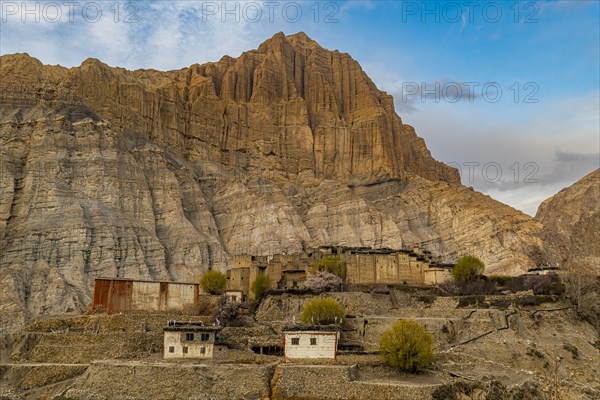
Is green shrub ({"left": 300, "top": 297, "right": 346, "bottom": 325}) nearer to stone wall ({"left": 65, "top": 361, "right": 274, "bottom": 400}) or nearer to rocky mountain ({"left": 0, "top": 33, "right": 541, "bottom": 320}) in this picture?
stone wall ({"left": 65, "top": 361, "right": 274, "bottom": 400})

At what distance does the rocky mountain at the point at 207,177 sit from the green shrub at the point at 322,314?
177ft

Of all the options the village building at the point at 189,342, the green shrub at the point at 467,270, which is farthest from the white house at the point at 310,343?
the green shrub at the point at 467,270

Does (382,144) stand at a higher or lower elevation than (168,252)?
higher

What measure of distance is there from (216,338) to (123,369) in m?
8.81

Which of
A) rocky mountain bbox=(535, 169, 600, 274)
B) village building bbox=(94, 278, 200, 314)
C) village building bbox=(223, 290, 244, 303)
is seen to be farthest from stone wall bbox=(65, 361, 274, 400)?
rocky mountain bbox=(535, 169, 600, 274)

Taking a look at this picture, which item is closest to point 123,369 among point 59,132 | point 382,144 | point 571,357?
point 571,357

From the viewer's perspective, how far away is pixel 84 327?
179ft

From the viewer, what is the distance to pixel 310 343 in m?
45.6

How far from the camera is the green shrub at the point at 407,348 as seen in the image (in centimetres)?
4372

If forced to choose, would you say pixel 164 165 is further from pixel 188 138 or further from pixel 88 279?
pixel 88 279

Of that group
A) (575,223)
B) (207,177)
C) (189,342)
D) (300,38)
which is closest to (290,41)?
(300,38)

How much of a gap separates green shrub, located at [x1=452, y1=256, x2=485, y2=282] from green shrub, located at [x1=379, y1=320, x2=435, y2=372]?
28.4 metres

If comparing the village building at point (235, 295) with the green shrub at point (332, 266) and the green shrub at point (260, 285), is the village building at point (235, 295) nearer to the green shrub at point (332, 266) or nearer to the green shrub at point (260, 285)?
the green shrub at point (260, 285)

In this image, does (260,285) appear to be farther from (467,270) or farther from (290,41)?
(290,41)
